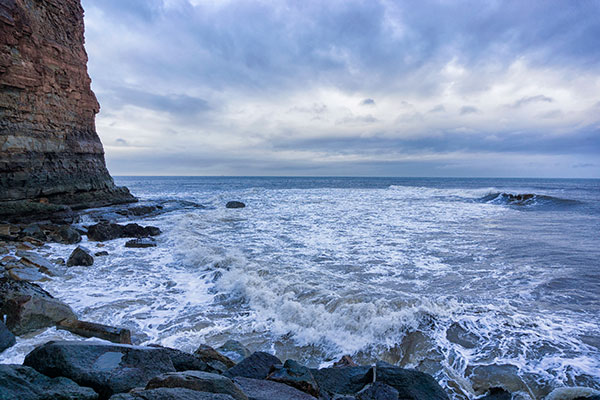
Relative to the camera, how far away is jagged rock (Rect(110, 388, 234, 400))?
7.55ft

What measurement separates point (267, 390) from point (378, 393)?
4.07ft

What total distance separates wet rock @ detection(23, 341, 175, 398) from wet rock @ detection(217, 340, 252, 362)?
107 cm

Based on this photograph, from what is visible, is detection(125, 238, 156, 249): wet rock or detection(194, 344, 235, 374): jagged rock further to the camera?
detection(125, 238, 156, 249): wet rock

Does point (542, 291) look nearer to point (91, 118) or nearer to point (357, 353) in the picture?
point (357, 353)

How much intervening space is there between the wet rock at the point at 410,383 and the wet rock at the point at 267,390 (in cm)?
110

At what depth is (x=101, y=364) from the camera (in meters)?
3.05

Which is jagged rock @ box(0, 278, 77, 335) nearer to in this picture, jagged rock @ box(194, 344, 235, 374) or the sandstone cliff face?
jagged rock @ box(194, 344, 235, 374)

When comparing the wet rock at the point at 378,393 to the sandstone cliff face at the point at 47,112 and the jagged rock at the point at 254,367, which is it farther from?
the sandstone cliff face at the point at 47,112

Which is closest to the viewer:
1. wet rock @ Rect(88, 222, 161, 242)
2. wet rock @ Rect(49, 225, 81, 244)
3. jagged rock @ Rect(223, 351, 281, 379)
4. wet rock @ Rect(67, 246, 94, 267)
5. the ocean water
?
jagged rock @ Rect(223, 351, 281, 379)

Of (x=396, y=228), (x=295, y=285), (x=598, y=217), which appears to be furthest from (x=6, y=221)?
(x=598, y=217)

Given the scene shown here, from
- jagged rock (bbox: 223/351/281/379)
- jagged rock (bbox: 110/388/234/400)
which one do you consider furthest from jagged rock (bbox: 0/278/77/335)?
jagged rock (bbox: 110/388/234/400)

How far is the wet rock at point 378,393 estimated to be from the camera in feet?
10.8

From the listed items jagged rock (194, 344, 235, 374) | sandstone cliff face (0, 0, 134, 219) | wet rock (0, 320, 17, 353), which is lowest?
jagged rock (194, 344, 235, 374)

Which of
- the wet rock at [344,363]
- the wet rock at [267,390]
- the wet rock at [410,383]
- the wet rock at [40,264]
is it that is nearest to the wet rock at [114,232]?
the wet rock at [40,264]
